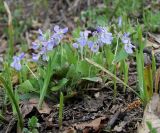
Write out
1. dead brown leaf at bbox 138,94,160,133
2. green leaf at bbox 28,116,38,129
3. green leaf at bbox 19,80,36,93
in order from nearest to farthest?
dead brown leaf at bbox 138,94,160,133
green leaf at bbox 28,116,38,129
green leaf at bbox 19,80,36,93

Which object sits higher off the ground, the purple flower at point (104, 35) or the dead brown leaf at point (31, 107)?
the purple flower at point (104, 35)

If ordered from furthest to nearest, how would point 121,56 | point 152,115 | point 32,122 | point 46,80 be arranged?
point 121,56
point 46,80
point 32,122
point 152,115

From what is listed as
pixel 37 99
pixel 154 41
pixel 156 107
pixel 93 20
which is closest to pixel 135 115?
pixel 156 107

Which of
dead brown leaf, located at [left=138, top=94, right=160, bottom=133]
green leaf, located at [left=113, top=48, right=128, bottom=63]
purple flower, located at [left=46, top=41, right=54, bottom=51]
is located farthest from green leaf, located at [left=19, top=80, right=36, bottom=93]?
dead brown leaf, located at [left=138, top=94, right=160, bottom=133]

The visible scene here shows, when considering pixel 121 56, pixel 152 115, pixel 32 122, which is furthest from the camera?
pixel 121 56

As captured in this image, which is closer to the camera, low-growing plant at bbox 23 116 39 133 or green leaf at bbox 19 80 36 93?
low-growing plant at bbox 23 116 39 133

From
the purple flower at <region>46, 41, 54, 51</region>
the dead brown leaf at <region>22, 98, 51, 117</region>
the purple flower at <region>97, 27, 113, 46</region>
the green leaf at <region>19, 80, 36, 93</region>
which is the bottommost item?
the dead brown leaf at <region>22, 98, 51, 117</region>

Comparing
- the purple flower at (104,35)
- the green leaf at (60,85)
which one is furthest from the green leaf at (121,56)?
the green leaf at (60,85)

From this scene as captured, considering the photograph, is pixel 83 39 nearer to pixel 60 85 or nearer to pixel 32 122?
pixel 60 85

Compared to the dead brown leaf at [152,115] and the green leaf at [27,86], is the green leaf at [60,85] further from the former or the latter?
the dead brown leaf at [152,115]

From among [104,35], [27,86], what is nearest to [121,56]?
[104,35]

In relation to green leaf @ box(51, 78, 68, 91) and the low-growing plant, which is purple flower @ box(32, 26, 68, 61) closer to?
green leaf @ box(51, 78, 68, 91)
